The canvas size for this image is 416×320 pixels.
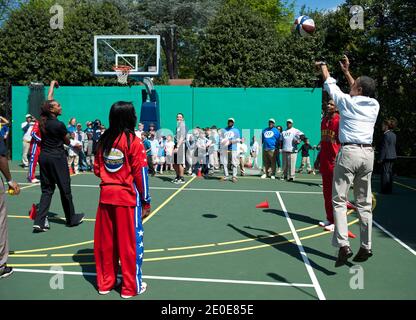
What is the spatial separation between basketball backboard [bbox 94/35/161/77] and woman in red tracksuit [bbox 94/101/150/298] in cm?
1289

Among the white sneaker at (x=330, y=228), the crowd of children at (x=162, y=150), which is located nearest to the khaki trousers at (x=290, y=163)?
the crowd of children at (x=162, y=150)

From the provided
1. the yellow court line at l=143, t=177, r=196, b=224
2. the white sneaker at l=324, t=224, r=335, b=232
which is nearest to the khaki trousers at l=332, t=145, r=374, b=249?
the white sneaker at l=324, t=224, r=335, b=232

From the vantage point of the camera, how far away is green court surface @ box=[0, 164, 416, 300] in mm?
4840

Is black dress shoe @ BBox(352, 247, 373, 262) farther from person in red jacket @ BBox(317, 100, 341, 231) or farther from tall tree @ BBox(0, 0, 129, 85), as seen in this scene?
tall tree @ BBox(0, 0, 129, 85)

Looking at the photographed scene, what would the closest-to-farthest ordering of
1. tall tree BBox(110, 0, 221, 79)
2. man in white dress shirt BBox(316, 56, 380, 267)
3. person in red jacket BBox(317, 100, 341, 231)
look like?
man in white dress shirt BBox(316, 56, 380, 267), person in red jacket BBox(317, 100, 341, 231), tall tree BBox(110, 0, 221, 79)

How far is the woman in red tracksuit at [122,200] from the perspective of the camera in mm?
4508

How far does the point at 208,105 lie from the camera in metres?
20.8

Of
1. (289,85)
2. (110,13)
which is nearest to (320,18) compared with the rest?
(289,85)

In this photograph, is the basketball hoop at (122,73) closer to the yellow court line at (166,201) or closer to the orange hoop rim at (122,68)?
the orange hoop rim at (122,68)

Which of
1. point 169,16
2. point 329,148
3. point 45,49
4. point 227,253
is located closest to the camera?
point 227,253

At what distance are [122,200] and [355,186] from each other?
3.07m

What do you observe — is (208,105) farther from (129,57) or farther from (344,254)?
(344,254)

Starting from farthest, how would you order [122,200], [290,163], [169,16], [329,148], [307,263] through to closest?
[169,16], [290,163], [329,148], [307,263], [122,200]

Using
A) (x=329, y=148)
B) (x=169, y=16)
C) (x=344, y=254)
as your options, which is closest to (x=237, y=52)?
(x=169, y=16)
